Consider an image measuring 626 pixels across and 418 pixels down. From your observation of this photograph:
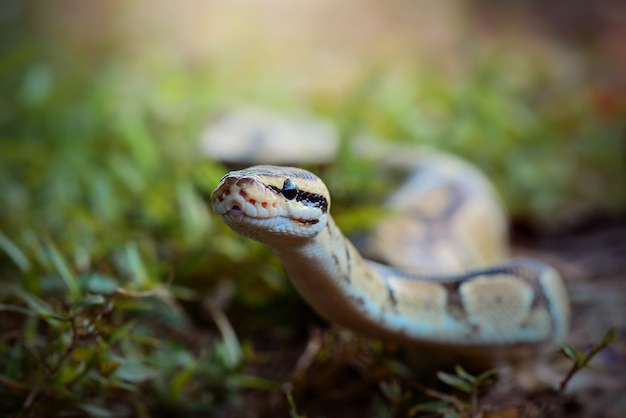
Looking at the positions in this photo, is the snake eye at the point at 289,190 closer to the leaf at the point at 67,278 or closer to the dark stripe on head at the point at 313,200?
the dark stripe on head at the point at 313,200

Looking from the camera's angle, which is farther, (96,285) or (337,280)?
(96,285)

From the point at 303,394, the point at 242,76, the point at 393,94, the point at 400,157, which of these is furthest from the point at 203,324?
the point at 242,76

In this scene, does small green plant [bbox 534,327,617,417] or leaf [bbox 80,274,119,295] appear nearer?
small green plant [bbox 534,327,617,417]

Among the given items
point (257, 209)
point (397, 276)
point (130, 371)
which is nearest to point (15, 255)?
point (130, 371)

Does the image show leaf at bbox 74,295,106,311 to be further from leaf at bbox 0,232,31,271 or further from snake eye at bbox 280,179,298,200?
leaf at bbox 0,232,31,271

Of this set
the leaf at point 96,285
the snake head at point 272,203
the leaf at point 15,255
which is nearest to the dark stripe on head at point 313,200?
the snake head at point 272,203

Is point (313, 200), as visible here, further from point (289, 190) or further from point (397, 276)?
point (397, 276)

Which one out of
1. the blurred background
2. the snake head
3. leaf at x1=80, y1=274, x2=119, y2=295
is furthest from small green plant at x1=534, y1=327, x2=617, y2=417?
leaf at x1=80, y1=274, x2=119, y2=295
